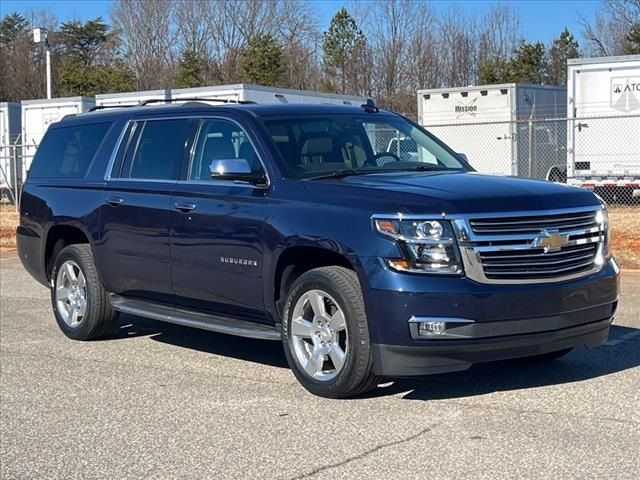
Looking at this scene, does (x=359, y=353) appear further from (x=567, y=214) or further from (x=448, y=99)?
(x=448, y=99)

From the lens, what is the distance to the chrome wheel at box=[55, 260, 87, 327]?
29.1 ft

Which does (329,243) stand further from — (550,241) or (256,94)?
(256,94)

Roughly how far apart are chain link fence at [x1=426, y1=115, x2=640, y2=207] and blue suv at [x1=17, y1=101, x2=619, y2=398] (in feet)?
36.9

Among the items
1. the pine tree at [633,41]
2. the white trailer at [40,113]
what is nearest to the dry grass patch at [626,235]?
the white trailer at [40,113]

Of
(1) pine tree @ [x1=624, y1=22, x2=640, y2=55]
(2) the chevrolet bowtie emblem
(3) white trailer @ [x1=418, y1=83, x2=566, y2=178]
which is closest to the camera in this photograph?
(2) the chevrolet bowtie emblem

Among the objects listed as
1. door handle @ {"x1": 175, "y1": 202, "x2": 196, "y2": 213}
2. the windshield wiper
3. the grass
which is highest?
the windshield wiper

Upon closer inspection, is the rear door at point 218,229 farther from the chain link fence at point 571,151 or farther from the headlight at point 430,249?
the chain link fence at point 571,151

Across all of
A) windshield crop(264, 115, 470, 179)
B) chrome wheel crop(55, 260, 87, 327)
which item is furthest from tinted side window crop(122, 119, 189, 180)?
chrome wheel crop(55, 260, 87, 327)

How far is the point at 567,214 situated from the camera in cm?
625

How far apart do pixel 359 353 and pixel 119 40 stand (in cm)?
5194

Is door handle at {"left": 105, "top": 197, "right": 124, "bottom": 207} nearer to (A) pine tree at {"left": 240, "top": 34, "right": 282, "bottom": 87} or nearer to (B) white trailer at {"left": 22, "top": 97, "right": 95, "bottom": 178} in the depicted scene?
(B) white trailer at {"left": 22, "top": 97, "right": 95, "bottom": 178}

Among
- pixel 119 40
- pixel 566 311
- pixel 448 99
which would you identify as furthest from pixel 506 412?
pixel 119 40

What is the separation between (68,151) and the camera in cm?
923

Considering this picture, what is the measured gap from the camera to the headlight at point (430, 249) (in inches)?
230
